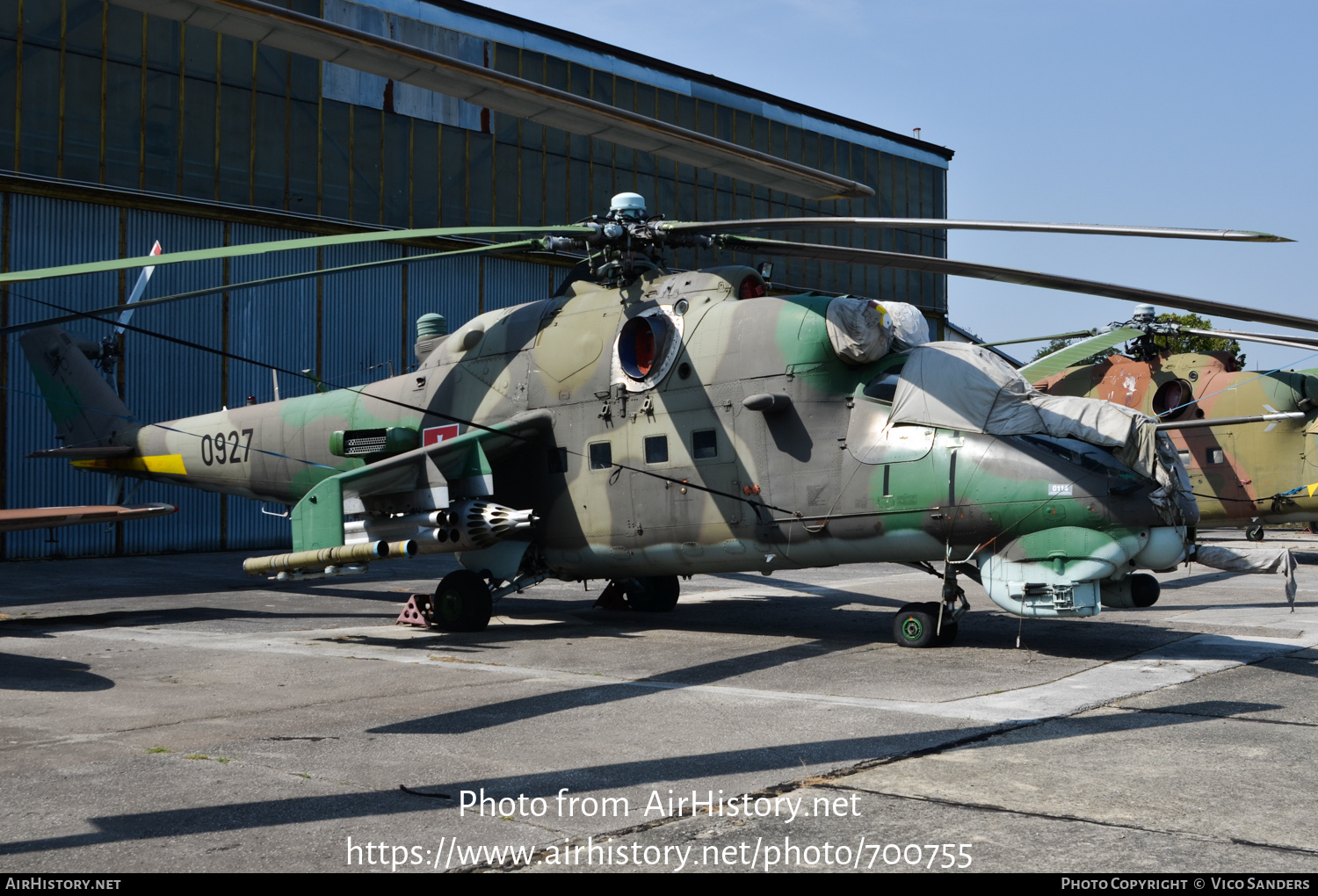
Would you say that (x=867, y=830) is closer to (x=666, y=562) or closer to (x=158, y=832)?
(x=158, y=832)

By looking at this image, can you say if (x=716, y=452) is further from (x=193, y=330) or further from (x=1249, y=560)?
(x=193, y=330)

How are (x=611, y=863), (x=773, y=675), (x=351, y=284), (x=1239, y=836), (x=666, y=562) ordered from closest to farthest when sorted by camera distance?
(x=611, y=863) → (x=1239, y=836) → (x=773, y=675) → (x=666, y=562) → (x=351, y=284)

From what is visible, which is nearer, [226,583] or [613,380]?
[613,380]

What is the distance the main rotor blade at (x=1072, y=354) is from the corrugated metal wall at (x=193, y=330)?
13.1 meters

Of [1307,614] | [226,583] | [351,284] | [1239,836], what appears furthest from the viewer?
[351,284]

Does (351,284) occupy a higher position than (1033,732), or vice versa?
(351,284)

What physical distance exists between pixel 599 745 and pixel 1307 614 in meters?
11.6

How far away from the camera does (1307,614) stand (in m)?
14.3

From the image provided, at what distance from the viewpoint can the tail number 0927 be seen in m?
15.8

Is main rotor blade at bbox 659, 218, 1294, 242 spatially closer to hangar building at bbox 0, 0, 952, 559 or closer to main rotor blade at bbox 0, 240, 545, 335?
main rotor blade at bbox 0, 240, 545, 335

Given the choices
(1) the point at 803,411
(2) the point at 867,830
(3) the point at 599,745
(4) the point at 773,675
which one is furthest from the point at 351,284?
(2) the point at 867,830

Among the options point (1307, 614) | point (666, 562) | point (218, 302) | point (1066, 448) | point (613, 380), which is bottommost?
point (1307, 614)

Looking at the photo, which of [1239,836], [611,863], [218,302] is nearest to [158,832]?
[611,863]

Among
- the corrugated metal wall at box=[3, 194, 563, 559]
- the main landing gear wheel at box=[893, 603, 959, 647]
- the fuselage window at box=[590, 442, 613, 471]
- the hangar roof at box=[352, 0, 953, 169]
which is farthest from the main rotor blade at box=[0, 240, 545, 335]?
the hangar roof at box=[352, 0, 953, 169]
